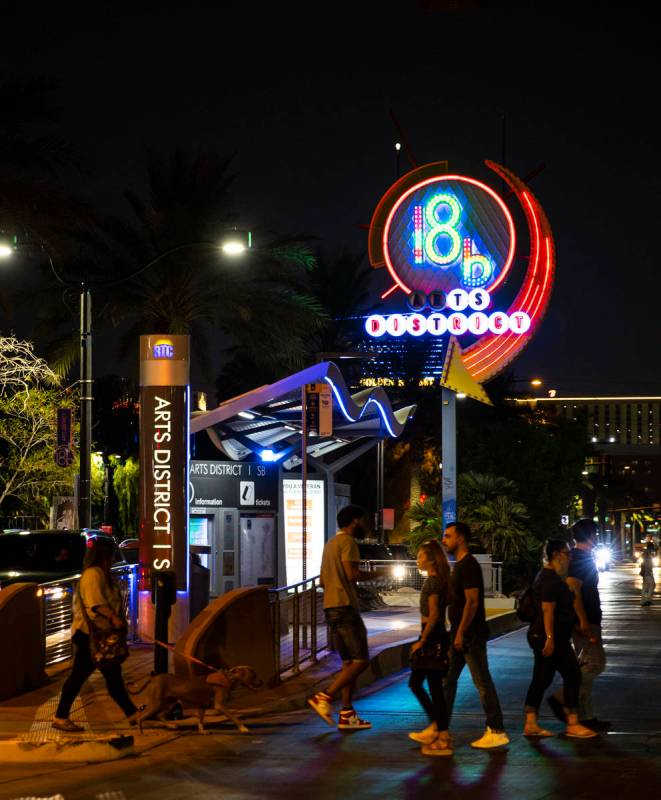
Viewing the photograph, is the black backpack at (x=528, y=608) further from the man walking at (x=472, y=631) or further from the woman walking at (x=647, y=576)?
the woman walking at (x=647, y=576)

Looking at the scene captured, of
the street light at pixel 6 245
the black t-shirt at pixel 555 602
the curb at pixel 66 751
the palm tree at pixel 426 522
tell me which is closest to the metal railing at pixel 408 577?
the palm tree at pixel 426 522

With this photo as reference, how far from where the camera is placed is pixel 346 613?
38.5ft

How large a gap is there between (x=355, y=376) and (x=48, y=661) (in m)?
45.6

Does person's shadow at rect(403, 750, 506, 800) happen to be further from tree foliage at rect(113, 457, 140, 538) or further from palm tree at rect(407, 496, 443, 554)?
tree foliage at rect(113, 457, 140, 538)

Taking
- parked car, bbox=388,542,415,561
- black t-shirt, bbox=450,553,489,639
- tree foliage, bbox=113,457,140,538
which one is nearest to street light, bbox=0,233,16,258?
black t-shirt, bbox=450,553,489,639

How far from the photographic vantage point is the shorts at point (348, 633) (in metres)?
11.7

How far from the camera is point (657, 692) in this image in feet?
48.2

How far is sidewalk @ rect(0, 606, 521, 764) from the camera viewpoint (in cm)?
1042

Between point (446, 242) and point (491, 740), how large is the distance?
91.6 ft

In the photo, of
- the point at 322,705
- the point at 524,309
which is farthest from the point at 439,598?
the point at 524,309

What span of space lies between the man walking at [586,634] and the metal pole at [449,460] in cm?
1814

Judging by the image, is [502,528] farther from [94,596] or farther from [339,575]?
[94,596]

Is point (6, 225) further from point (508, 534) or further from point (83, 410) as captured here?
point (508, 534)

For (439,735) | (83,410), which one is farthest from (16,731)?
(83,410)
